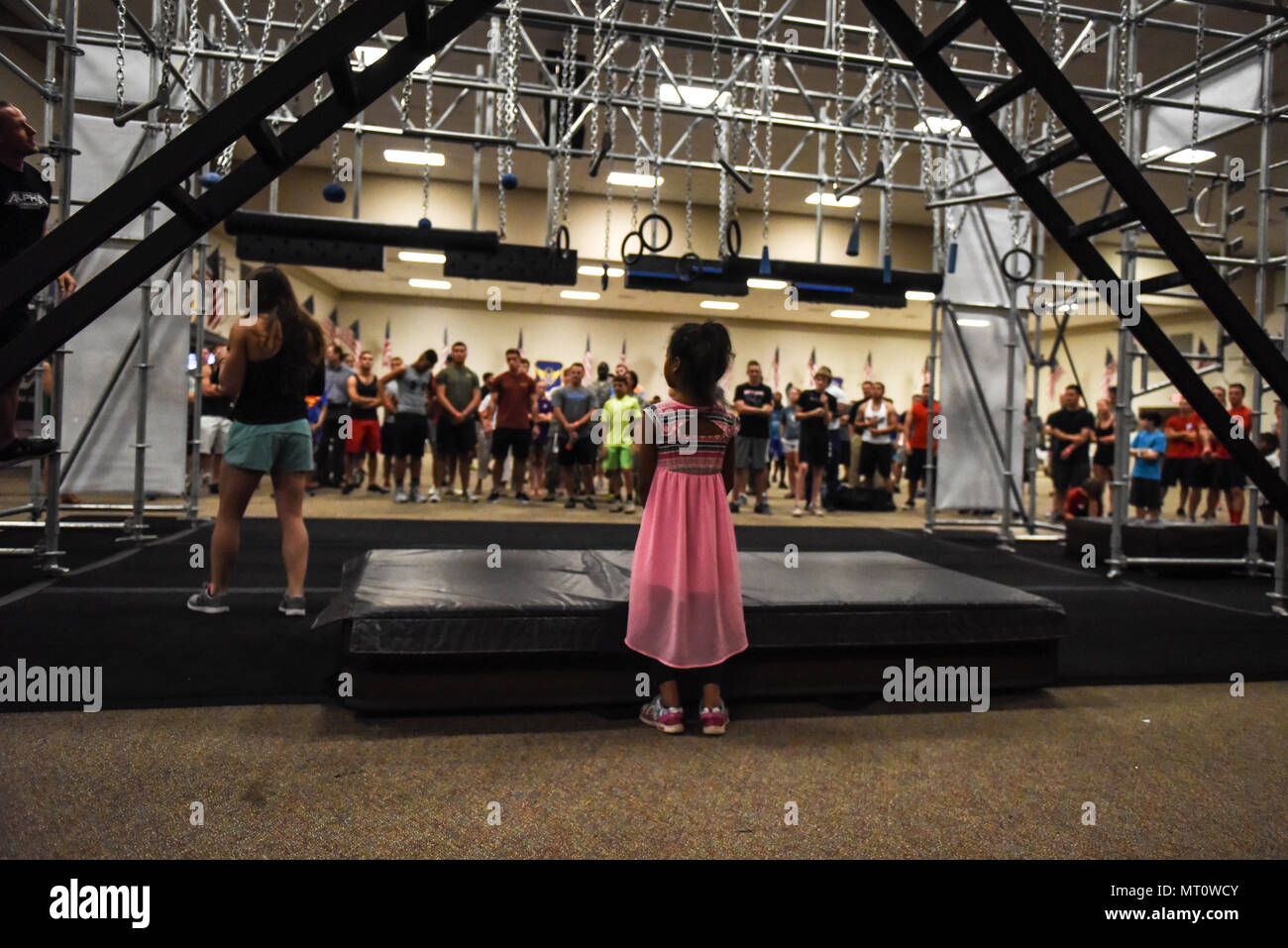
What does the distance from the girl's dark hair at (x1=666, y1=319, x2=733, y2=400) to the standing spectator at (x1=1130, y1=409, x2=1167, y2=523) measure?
23.4 ft

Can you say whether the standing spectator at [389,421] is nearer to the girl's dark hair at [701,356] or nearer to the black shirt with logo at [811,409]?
the black shirt with logo at [811,409]

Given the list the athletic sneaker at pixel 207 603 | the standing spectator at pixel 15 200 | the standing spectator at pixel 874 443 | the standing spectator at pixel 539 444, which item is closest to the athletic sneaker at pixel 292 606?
the athletic sneaker at pixel 207 603

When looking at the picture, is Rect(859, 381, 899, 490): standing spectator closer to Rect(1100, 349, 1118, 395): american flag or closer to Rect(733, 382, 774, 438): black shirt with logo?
Rect(733, 382, 774, 438): black shirt with logo

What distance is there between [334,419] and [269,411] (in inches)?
266

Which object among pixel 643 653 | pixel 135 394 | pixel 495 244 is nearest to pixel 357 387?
pixel 135 394

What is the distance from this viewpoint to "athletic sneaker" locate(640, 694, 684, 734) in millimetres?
2912

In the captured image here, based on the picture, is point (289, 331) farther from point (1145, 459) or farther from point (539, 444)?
point (1145, 459)

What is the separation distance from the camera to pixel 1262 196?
5.41m

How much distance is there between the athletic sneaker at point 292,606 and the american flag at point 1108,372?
18.7 meters

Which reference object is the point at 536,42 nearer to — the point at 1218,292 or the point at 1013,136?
the point at 1013,136

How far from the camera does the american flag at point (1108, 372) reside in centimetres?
1877

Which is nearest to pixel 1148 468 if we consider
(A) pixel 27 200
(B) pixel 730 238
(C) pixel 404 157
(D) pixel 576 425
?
(B) pixel 730 238

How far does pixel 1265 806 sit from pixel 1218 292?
1.44m

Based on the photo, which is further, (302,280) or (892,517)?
(302,280)
